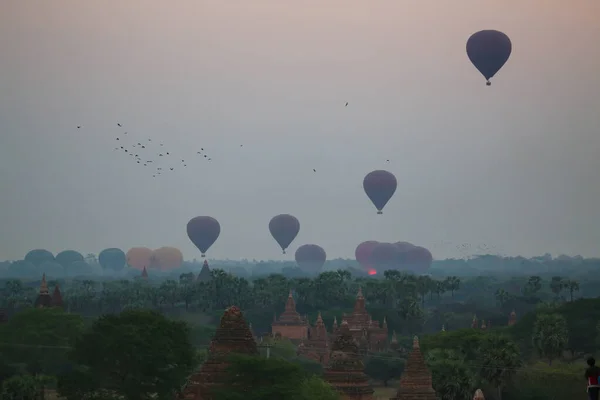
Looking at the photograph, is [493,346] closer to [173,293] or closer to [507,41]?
[507,41]

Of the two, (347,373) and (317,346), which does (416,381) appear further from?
(317,346)

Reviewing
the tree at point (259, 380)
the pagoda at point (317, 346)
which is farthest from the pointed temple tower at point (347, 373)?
the pagoda at point (317, 346)

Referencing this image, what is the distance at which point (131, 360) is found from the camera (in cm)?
6456

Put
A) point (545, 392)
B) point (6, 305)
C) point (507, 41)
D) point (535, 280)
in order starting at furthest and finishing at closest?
point (535, 280), point (6, 305), point (507, 41), point (545, 392)

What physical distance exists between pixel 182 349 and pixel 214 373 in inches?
602

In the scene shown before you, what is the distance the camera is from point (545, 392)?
80938 millimetres

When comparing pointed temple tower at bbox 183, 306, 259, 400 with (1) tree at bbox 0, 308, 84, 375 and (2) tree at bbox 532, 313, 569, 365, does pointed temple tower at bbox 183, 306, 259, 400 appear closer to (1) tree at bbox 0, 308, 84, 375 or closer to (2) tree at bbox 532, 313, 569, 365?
(1) tree at bbox 0, 308, 84, 375

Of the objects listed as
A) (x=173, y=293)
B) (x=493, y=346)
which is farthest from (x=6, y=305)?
(x=493, y=346)

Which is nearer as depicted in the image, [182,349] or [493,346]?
[182,349]

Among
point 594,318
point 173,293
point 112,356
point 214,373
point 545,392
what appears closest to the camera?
point 214,373

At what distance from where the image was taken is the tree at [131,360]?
64.3m

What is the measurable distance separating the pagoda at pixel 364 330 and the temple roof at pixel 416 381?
140 ft

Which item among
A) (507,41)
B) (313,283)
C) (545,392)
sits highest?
(507,41)

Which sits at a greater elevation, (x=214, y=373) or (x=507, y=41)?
(x=507, y=41)
